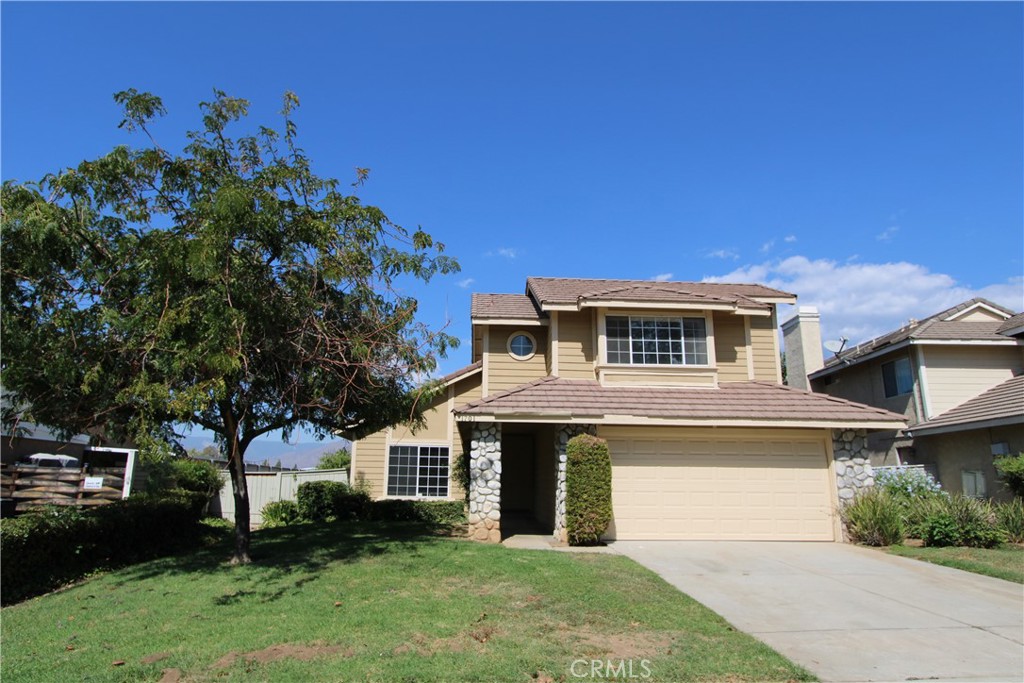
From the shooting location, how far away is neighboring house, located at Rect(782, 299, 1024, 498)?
15.0m

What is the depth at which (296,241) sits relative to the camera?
9.27 m

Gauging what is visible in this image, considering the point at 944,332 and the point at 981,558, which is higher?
the point at 944,332

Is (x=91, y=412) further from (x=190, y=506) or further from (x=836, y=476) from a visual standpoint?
(x=836, y=476)

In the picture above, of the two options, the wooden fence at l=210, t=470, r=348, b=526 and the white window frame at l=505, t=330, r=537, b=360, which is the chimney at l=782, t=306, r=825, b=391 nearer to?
the white window frame at l=505, t=330, r=537, b=360

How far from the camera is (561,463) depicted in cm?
1248

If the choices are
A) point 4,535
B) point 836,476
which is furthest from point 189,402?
point 836,476

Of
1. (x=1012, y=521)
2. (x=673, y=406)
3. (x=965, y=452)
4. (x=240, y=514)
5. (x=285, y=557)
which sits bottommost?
(x=285, y=557)

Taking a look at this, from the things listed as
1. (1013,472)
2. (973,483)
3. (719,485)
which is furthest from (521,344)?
(973,483)

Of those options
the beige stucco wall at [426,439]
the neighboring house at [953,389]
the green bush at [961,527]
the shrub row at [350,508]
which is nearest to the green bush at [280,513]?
the shrub row at [350,508]

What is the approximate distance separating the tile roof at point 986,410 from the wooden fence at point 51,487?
1983cm

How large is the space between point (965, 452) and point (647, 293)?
9.47 meters

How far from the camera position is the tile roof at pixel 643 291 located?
14.3 m

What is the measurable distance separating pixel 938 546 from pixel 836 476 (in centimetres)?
207

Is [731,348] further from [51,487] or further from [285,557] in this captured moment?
[51,487]
